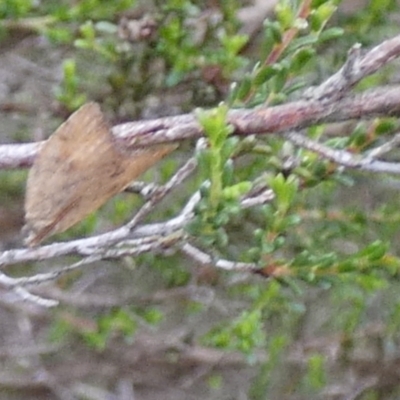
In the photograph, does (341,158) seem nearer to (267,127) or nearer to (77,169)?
(267,127)

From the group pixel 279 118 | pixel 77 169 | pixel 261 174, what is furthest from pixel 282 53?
pixel 261 174

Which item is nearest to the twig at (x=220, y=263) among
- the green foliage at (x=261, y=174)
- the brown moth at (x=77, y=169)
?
the green foliage at (x=261, y=174)

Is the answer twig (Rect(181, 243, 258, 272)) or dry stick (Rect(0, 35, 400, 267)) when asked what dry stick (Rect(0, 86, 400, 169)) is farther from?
twig (Rect(181, 243, 258, 272))

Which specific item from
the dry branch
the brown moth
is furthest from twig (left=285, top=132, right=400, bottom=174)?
the brown moth

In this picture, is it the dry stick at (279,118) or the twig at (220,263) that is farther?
the twig at (220,263)

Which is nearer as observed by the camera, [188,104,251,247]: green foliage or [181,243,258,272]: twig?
[188,104,251,247]: green foliage

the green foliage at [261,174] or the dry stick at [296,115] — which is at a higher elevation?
the dry stick at [296,115]

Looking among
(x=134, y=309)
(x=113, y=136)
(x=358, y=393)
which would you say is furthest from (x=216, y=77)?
(x=358, y=393)

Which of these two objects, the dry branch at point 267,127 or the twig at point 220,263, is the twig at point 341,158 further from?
the twig at point 220,263
